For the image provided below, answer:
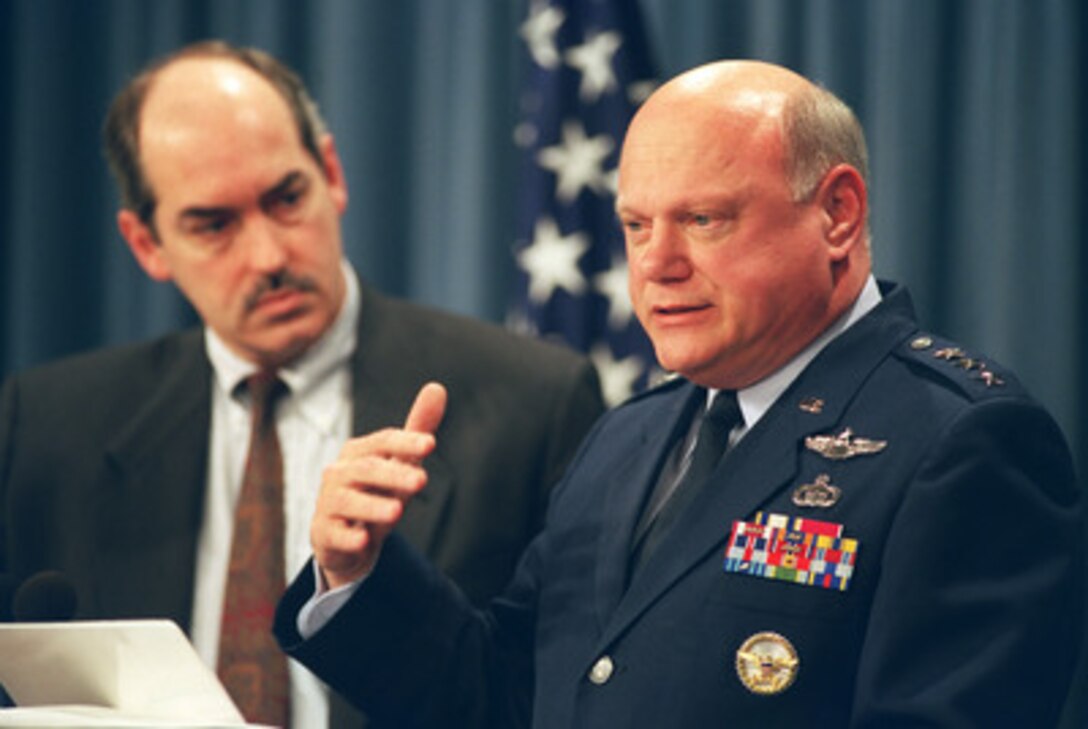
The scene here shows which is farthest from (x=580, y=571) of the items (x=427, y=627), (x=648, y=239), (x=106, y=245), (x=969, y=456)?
(x=106, y=245)

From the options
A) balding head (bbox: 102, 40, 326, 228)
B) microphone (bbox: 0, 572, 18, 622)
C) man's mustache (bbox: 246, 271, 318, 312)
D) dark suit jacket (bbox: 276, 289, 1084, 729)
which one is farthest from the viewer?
balding head (bbox: 102, 40, 326, 228)

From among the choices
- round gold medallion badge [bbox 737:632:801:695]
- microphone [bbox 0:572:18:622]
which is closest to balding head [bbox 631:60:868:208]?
round gold medallion badge [bbox 737:632:801:695]

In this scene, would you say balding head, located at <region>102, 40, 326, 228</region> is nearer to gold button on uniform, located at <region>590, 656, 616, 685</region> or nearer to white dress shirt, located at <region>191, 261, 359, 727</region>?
white dress shirt, located at <region>191, 261, 359, 727</region>

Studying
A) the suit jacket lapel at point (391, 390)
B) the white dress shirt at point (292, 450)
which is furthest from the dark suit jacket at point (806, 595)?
the white dress shirt at point (292, 450)

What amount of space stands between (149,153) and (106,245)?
5.78ft

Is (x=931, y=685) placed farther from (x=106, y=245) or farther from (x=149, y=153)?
(x=106, y=245)

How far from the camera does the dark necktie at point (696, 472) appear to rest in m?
1.90

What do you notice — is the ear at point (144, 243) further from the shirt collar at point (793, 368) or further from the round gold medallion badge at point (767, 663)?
the round gold medallion badge at point (767, 663)

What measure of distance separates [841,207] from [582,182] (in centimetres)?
190

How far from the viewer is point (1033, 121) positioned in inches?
147

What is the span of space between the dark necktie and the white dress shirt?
92 centimetres

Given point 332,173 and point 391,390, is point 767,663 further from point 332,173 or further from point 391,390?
point 332,173

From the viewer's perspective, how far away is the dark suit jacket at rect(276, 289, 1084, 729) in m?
1.58

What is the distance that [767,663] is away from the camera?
168 cm
